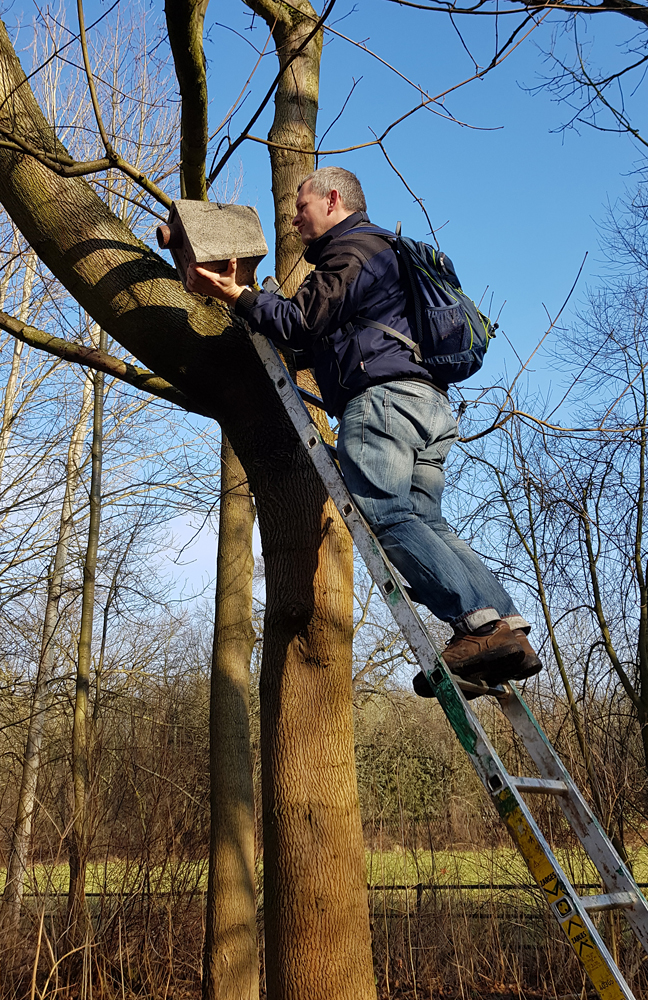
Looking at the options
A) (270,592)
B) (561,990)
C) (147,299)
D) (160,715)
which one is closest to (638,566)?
(561,990)

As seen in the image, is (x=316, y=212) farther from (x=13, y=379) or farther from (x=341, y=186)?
(x=13, y=379)

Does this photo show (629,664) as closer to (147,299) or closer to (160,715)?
(147,299)

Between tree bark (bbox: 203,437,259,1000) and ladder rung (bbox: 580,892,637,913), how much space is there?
3665mm

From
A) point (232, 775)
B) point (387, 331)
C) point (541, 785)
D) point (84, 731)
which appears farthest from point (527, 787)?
point (84, 731)

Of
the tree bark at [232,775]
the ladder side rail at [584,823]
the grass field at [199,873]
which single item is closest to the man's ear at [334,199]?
the ladder side rail at [584,823]

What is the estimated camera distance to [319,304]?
2736mm

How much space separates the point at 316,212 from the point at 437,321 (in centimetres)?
81

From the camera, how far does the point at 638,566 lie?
7.09 metres

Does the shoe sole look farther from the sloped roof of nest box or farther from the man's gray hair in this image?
the man's gray hair

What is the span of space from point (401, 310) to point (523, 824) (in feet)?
5.75

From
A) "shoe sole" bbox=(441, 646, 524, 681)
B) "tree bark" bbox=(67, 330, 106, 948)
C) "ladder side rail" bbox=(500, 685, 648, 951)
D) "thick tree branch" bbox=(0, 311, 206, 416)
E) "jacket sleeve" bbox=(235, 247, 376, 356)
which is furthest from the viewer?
"tree bark" bbox=(67, 330, 106, 948)

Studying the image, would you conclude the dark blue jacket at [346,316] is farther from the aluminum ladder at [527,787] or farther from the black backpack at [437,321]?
the aluminum ladder at [527,787]

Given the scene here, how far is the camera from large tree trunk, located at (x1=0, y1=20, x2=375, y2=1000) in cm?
298

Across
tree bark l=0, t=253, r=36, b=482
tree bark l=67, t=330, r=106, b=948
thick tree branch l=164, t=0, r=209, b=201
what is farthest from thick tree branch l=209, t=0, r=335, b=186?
tree bark l=0, t=253, r=36, b=482
